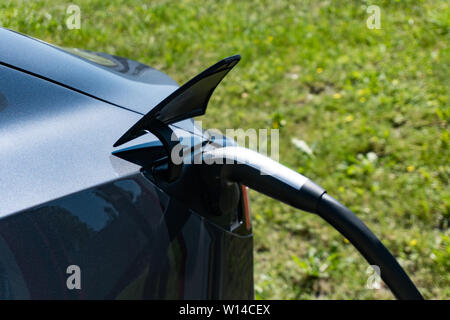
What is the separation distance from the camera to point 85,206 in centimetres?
114

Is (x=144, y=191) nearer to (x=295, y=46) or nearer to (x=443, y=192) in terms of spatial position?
(x=443, y=192)

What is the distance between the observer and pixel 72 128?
1.31 m

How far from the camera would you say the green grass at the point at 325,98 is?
2.94 meters

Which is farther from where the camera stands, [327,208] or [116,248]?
[327,208]

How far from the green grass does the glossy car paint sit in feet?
1.96

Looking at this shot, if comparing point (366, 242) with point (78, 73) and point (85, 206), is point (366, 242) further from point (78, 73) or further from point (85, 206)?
point (78, 73)

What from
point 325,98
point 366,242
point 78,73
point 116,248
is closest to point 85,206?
point 116,248

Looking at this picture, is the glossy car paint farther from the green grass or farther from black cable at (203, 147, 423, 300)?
the green grass

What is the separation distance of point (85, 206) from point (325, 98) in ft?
10.8

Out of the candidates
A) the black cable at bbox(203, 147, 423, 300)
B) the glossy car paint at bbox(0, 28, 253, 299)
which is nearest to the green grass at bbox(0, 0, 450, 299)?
the glossy car paint at bbox(0, 28, 253, 299)

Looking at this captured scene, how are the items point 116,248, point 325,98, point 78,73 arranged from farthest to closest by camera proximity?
point 325,98 → point 78,73 → point 116,248

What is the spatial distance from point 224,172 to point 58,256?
0.50m

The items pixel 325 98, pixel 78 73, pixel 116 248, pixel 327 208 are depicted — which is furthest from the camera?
pixel 325 98

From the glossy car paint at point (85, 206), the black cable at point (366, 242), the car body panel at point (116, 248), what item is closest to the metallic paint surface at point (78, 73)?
the glossy car paint at point (85, 206)
